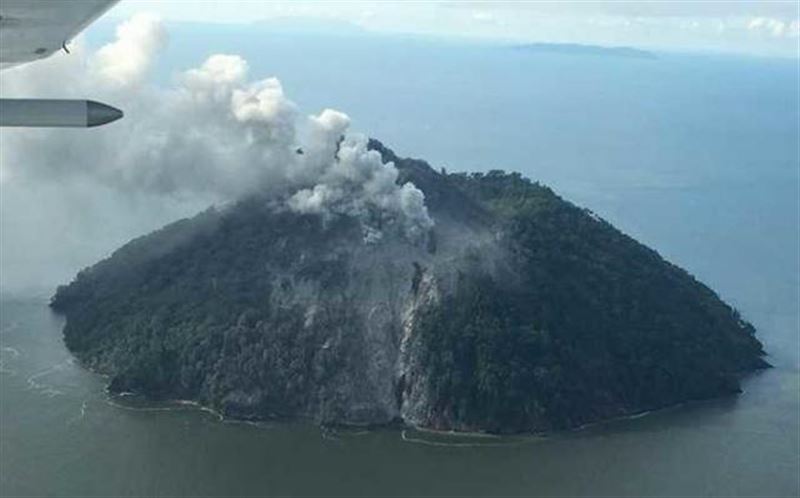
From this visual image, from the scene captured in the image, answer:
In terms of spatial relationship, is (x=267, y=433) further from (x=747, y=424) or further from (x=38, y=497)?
(x=747, y=424)

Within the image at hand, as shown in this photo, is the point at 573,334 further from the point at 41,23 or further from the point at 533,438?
the point at 41,23

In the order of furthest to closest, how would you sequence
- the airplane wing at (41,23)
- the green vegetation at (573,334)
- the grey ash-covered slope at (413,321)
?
the grey ash-covered slope at (413,321) → the green vegetation at (573,334) → the airplane wing at (41,23)

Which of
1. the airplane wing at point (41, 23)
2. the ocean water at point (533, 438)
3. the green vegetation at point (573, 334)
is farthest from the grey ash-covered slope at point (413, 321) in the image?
the airplane wing at point (41, 23)

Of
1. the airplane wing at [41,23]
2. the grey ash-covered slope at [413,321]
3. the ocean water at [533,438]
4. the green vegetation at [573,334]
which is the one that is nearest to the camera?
the airplane wing at [41,23]

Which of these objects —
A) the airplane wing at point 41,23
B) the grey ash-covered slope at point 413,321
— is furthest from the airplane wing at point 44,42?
the grey ash-covered slope at point 413,321

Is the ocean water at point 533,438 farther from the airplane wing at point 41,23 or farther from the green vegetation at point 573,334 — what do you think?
the airplane wing at point 41,23

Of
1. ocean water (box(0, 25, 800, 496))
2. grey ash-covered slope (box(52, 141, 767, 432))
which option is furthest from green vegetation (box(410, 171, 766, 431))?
ocean water (box(0, 25, 800, 496))

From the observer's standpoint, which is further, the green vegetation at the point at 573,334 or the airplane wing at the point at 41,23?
the green vegetation at the point at 573,334
